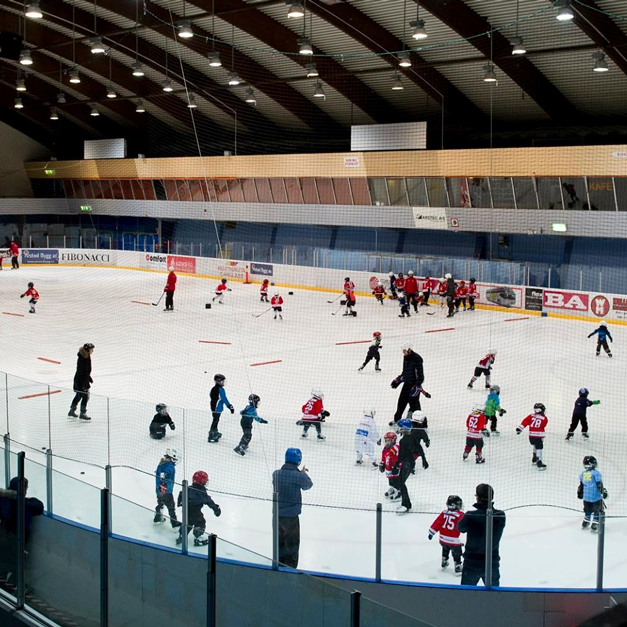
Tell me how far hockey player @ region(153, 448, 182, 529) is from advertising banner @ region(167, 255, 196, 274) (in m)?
28.6

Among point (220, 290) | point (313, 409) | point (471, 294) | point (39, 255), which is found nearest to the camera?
point (313, 409)

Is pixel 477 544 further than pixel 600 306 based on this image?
No

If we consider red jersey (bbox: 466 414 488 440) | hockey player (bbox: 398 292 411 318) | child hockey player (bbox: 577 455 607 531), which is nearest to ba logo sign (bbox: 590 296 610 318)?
hockey player (bbox: 398 292 411 318)

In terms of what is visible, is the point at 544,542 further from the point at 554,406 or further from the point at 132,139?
the point at 132,139

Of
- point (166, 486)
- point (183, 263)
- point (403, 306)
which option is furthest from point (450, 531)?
point (183, 263)

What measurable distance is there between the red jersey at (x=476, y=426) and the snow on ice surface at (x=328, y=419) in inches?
6.2

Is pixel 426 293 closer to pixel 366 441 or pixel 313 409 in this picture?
pixel 313 409

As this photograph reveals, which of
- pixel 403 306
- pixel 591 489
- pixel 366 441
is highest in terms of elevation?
pixel 403 306

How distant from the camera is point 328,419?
1290 centimetres

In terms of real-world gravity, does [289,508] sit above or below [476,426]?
Answer: below

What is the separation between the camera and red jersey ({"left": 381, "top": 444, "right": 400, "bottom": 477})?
8102 millimetres

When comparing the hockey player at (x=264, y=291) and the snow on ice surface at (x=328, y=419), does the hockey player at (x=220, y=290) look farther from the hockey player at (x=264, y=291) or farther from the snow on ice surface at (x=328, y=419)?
the hockey player at (x=264, y=291)

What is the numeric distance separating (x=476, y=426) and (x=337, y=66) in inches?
814

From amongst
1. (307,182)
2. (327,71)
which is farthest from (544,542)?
(307,182)
